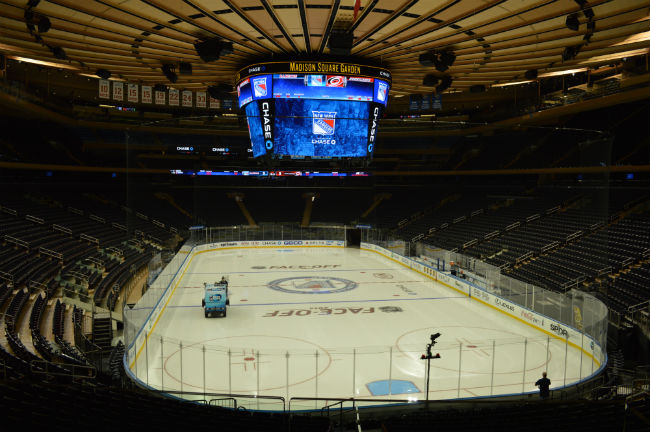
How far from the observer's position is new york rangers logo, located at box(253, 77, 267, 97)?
13.8 m

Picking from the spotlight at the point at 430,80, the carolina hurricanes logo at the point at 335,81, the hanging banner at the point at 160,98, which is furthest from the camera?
the hanging banner at the point at 160,98

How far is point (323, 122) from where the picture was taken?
47.9ft

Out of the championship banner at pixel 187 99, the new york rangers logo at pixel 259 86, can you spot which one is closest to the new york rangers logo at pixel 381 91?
the new york rangers logo at pixel 259 86

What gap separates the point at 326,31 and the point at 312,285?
1367cm

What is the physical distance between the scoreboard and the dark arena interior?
63 millimetres

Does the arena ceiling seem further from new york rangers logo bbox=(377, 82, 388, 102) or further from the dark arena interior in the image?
new york rangers logo bbox=(377, 82, 388, 102)

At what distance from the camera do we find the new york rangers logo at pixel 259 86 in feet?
45.3

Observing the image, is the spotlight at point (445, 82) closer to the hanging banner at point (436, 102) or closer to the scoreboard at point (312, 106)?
the scoreboard at point (312, 106)

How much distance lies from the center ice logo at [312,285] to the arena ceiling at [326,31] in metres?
10.2

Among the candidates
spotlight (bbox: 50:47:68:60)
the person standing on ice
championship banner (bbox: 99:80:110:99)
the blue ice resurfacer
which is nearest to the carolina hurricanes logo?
spotlight (bbox: 50:47:68:60)

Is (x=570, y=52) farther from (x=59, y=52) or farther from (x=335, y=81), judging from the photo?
(x=59, y=52)

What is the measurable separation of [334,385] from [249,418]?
4.43 meters

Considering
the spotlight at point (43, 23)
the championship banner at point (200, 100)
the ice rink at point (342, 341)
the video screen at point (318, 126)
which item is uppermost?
the championship banner at point (200, 100)

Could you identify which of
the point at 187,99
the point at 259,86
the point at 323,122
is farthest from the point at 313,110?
the point at 187,99
